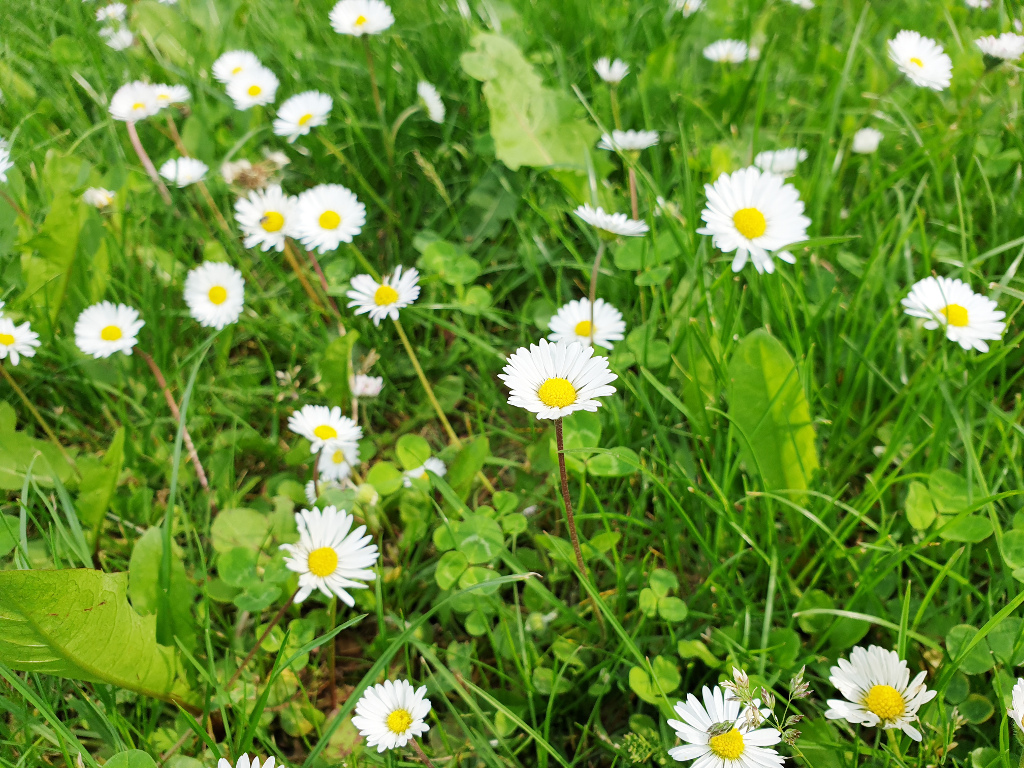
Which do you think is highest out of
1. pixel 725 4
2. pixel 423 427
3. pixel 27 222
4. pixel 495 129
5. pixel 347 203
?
pixel 725 4

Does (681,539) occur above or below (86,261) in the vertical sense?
below

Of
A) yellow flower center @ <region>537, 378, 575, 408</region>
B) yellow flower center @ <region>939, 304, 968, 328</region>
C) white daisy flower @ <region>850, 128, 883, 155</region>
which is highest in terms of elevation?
white daisy flower @ <region>850, 128, 883, 155</region>

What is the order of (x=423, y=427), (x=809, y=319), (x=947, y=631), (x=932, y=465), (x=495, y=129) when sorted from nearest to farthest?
(x=947, y=631), (x=932, y=465), (x=809, y=319), (x=423, y=427), (x=495, y=129)

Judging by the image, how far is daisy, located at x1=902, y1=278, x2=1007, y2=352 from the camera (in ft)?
4.93

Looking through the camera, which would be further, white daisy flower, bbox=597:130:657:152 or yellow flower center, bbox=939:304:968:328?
white daisy flower, bbox=597:130:657:152

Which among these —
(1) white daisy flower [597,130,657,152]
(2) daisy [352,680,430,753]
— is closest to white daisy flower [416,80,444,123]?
(1) white daisy flower [597,130,657,152]

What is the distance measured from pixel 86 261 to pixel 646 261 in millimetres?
1493

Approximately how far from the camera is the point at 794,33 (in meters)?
2.74

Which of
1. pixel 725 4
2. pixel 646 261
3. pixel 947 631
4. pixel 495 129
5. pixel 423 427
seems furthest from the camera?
pixel 725 4

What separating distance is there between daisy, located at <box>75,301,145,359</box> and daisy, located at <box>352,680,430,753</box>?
1058 mm

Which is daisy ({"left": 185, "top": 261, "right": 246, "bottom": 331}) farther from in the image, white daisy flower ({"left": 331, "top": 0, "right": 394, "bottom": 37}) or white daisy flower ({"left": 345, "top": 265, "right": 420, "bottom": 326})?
white daisy flower ({"left": 331, "top": 0, "right": 394, "bottom": 37})

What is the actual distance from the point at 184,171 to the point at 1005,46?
240cm

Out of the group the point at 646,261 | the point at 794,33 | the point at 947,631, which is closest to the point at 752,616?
the point at 947,631

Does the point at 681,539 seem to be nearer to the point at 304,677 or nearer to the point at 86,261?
the point at 304,677
